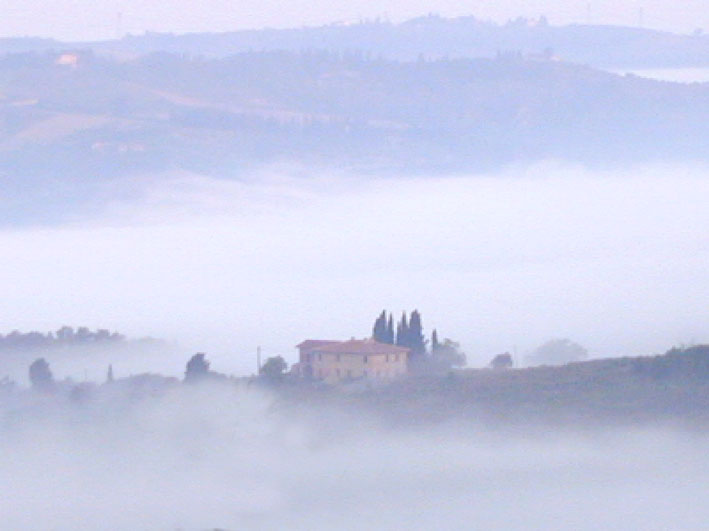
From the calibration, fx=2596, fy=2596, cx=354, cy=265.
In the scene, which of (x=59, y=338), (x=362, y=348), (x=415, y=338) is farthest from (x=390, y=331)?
(x=59, y=338)

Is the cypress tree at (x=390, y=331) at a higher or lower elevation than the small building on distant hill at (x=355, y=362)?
higher

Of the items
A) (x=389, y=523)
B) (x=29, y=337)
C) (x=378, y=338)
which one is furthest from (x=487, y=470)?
(x=29, y=337)

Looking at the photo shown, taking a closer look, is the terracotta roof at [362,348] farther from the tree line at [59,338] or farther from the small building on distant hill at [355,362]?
the tree line at [59,338]

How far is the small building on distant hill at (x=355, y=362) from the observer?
3563 inches

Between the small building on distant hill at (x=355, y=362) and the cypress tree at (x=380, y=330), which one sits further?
the cypress tree at (x=380, y=330)

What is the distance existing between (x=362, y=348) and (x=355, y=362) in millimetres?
1183

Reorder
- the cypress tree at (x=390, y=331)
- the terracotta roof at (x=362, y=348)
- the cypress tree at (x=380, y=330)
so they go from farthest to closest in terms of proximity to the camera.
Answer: the cypress tree at (x=380, y=330)
the cypress tree at (x=390, y=331)
the terracotta roof at (x=362, y=348)

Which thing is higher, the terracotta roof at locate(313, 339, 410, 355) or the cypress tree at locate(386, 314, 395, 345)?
the cypress tree at locate(386, 314, 395, 345)

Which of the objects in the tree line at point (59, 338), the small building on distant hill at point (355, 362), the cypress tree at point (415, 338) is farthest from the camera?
the tree line at point (59, 338)

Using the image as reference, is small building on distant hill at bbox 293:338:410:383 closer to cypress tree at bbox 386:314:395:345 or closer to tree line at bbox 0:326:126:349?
cypress tree at bbox 386:314:395:345

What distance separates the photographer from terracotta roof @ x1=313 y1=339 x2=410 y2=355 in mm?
91769

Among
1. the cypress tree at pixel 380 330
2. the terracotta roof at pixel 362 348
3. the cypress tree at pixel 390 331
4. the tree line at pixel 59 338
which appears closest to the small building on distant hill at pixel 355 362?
the terracotta roof at pixel 362 348

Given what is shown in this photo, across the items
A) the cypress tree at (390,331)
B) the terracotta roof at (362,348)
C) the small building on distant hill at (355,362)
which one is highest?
the cypress tree at (390,331)

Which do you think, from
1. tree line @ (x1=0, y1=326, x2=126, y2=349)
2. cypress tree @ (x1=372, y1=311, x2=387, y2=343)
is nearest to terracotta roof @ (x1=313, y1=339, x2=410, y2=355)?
cypress tree @ (x1=372, y1=311, x2=387, y2=343)
